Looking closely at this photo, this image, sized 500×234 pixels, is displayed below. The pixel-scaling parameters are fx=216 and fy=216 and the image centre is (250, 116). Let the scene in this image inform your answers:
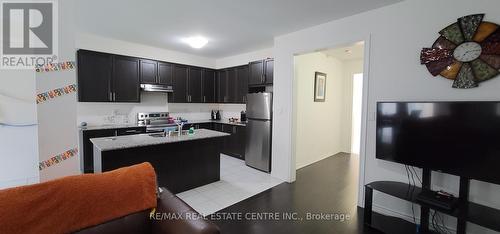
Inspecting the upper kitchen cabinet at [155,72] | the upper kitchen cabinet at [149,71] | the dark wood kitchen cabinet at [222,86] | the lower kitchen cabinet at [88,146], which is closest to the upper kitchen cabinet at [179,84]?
the upper kitchen cabinet at [155,72]

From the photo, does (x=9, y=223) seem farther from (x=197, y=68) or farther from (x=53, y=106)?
(x=197, y=68)

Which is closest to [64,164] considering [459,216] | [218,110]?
[459,216]

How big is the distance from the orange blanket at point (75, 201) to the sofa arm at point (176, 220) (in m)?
0.09

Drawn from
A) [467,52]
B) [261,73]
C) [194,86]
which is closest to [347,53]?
[261,73]

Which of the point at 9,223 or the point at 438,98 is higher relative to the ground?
the point at 438,98

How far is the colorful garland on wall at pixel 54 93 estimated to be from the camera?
5.56ft

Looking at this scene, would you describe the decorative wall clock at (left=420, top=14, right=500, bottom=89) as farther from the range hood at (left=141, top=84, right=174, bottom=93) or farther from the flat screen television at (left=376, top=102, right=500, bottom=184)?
the range hood at (left=141, top=84, right=174, bottom=93)

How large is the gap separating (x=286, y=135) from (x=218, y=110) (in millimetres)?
2959

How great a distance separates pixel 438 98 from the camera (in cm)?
222

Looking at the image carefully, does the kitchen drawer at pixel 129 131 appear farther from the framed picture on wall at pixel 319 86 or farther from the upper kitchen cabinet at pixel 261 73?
the framed picture on wall at pixel 319 86

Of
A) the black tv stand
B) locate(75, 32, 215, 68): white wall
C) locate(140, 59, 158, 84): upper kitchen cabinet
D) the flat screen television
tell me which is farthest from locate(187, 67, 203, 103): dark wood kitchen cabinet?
the black tv stand

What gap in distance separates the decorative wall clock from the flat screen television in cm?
36

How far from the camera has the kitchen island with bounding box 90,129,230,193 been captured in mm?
2625

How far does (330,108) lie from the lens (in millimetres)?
5398
